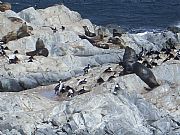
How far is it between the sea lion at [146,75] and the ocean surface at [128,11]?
38934 millimetres

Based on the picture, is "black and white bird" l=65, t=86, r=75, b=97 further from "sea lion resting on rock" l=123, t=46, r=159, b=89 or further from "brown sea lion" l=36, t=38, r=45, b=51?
"brown sea lion" l=36, t=38, r=45, b=51

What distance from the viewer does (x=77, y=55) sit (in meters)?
67.6

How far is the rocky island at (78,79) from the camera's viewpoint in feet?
148

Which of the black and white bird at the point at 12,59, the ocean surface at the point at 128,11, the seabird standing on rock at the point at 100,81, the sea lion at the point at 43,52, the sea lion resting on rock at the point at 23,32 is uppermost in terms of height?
the seabird standing on rock at the point at 100,81

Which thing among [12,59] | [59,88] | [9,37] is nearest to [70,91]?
[59,88]

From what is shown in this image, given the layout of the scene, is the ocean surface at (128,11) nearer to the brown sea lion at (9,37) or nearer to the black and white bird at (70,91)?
the brown sea lion at (9,37)

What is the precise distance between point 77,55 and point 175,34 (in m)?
19.6

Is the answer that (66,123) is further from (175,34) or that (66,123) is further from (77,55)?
(175,34)

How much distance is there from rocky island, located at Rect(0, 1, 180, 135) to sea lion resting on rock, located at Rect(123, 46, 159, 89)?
14.7 inches

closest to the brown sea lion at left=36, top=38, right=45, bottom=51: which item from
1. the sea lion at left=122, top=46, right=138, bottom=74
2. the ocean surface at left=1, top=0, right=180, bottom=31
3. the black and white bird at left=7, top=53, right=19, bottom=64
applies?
the black and white bird at left=7, top=53, right=19, bottom=64

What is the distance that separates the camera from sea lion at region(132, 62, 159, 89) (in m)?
52.7

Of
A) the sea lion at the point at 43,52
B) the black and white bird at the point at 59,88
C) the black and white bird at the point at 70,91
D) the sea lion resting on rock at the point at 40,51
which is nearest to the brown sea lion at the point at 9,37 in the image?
the sea lion resting on rock at the point at 40,51

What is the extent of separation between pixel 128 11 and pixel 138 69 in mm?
53312

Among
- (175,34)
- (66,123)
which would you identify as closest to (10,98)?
(66,123)
